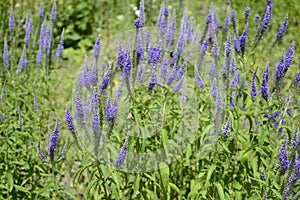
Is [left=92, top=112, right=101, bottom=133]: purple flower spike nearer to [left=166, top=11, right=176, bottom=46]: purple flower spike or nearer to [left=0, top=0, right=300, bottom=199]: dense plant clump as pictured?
[left=0, top=0, right=300, bottom=199]: dense plant clump

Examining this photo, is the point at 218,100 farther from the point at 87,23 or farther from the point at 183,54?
the point at 87,23

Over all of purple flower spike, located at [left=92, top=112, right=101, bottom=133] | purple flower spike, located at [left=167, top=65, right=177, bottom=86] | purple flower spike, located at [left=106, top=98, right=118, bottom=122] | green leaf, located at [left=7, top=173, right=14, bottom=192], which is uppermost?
purple flower spike, located at [left=167, top=65, right=177, bottom=86]

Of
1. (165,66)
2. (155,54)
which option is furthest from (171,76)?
(155,54)

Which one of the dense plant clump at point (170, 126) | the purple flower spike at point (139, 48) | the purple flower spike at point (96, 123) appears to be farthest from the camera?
the purple flower spike at point (139, 48)

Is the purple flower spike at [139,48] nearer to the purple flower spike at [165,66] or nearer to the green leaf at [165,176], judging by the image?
the purple flower spike at [165,66]

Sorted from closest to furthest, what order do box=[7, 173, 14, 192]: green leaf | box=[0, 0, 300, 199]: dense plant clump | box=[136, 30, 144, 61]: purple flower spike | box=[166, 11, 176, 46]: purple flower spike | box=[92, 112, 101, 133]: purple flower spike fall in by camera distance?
1. box=[92, 112, 101, 133]: purple flower spike
2. box=[0, 0, 300, 199]: dense plant clump
3. box=[136, 30, 144, 61]: purple flower spike
4. box=[7, 173, 14, 192]: green leaf
5. box=[166, 11, 176, 46]: purple flower spike

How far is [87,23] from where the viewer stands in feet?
25.6

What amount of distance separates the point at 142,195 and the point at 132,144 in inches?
13.3

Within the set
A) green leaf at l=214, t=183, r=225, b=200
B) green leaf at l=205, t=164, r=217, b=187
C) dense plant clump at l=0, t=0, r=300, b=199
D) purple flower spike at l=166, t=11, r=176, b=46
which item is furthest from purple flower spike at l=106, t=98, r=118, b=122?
purple flower spike at l=166, t=11, r=176, b=46

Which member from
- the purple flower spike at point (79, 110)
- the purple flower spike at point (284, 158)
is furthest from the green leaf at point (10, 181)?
the purple flower spike at point (284, 158)

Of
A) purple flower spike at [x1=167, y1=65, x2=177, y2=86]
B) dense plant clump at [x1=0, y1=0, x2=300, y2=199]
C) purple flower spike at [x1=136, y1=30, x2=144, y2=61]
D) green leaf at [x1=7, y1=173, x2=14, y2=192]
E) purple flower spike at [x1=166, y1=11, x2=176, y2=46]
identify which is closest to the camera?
dense plant clump at [x1=0, y1=0, x2=300, y2=199]

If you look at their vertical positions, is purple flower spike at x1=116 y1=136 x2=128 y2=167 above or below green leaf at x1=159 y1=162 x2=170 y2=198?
above

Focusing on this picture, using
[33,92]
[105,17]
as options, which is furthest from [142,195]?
[105,17]

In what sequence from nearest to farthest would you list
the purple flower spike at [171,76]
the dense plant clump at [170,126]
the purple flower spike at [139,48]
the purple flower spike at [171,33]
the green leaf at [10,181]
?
the dense plant clump at [170,126] → the purple flower spike at [139,48] → the purple flower spike at [171,76] → the green leaf at [10,181] → the purple flower spike at [171,33]
